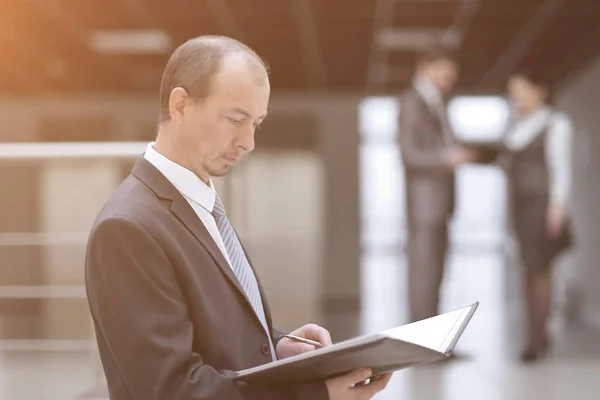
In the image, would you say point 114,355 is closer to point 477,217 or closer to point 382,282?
point 477,217

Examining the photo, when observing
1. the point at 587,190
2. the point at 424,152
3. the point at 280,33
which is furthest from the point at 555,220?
the point at 587,190

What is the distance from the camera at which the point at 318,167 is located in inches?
387

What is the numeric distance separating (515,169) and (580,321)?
128 inches

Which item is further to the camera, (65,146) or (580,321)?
(580,321)

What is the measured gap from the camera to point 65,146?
125 inches

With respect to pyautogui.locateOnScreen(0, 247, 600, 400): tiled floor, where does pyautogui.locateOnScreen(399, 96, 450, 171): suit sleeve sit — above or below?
above

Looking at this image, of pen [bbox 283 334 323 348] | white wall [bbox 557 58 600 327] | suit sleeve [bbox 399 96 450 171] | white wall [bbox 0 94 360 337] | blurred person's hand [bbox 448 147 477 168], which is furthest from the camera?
white wall [bbox 0 94 360 337]

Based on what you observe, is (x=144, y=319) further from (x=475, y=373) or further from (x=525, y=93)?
(x=525, y=93)

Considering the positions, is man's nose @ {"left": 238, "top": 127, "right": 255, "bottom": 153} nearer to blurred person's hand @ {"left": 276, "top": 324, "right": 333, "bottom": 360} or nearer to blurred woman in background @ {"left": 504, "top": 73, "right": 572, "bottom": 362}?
blurred person's hand @ {"left": 276, "top": 324, "right": 333, "bottom": 360}

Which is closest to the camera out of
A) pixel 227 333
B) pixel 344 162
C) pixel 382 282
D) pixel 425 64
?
pixel 227 333

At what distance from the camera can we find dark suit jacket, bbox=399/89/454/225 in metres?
4.59

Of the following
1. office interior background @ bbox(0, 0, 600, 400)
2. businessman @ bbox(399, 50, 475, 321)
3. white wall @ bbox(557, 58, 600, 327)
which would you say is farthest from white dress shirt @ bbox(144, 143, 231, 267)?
white wall @ bbox(557, 58, 600, 327)

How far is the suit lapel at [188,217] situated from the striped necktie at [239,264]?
0.05 meters

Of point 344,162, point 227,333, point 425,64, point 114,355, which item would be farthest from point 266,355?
point 344,162
